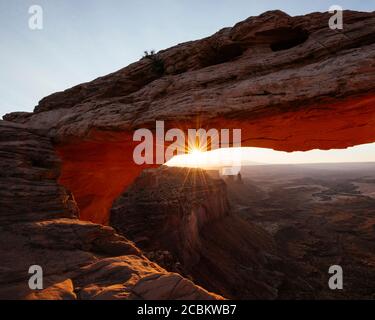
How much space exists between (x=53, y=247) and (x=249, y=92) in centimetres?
932

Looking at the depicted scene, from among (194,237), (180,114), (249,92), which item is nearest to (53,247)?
(180,114)

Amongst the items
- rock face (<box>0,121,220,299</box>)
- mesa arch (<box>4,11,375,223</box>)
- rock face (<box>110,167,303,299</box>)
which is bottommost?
rock face (<box>110,167,303,299</box>)

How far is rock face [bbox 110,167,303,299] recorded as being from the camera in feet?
75.9

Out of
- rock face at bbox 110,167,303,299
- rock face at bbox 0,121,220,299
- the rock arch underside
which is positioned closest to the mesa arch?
the rock arch underside

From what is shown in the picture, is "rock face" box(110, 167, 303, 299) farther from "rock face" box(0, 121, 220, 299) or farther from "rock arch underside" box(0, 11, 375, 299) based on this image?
"rock arch underside" box(0, 11, 375, 299)

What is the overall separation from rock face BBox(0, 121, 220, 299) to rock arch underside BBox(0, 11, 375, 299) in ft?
0.14

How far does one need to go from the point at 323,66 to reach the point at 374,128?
563 centimetres
